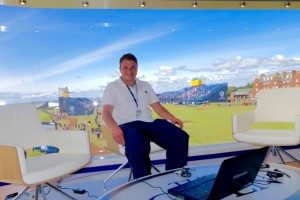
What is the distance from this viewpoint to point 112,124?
115 inches

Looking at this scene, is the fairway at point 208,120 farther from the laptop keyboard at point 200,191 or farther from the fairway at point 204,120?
the laptop keyboard at point 200,191

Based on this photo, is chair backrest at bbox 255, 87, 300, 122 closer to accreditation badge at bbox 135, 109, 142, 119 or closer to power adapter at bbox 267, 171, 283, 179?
accreditation badge at bbox 135, 109, 142, 119

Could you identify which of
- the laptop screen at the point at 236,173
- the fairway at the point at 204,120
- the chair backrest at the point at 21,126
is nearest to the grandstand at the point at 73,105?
the fairway at the point at 204,120

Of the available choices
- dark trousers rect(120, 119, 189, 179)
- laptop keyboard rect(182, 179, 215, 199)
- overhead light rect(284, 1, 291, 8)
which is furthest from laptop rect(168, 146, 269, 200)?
overhead light rect(284, 1, 291, 8)

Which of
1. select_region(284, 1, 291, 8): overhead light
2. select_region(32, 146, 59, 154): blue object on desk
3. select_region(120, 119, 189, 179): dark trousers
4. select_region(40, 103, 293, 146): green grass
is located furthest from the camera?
select_region(40, 103, 293, 146): green grass

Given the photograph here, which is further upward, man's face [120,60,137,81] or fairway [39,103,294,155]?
man's face [120,60,137,81]

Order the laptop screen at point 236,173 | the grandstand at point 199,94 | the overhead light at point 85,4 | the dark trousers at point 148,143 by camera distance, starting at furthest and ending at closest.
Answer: the grandstand at point 199,94, the overhead light at point 85,4, the dark trousers at point 148,143, the laptop screen at point 236,173

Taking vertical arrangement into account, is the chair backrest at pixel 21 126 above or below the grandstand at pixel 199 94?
below

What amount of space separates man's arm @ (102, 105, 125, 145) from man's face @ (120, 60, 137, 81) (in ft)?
1.22

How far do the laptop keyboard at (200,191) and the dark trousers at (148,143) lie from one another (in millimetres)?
1058

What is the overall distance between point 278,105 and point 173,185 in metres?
2.62

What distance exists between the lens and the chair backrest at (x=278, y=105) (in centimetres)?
390

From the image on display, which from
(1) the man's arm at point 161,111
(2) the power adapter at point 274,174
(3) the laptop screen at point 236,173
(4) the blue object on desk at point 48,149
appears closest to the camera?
(3) the laptop screen at point 236,173

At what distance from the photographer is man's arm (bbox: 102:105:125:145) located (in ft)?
9.21
